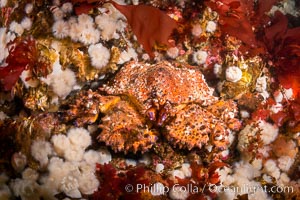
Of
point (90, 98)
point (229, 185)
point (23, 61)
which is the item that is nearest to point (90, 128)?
point (90, 98)

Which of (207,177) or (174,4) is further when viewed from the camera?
(174,4)

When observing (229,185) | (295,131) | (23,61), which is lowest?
(229,185)

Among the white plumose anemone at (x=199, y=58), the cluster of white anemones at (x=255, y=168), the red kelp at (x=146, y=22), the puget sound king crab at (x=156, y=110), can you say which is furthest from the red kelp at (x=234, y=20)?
the cluster of white anemones at (x=255, y=168)

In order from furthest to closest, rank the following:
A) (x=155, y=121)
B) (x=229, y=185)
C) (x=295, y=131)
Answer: (x=295, y=131) → (x=229, y=185) → (x=155, y=121)

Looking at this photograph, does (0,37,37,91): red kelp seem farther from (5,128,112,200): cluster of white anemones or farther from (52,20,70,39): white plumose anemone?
(5,128,112,200): cluster of white anemones

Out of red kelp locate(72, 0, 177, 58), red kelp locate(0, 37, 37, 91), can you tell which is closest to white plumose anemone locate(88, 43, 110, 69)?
red kelp locate(72, 0, 177, 58)

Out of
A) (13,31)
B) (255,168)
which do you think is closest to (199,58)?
(255,168)

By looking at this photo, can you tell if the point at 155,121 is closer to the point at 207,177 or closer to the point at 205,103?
the point at 205,103
